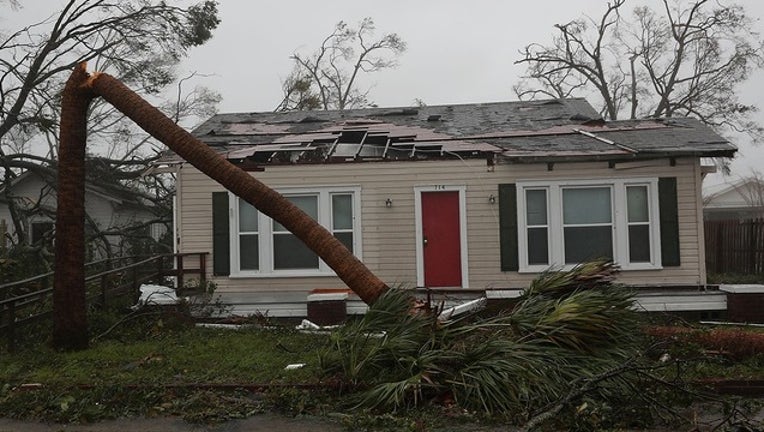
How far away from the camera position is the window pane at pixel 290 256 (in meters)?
11.2

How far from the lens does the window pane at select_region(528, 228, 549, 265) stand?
10.8 m

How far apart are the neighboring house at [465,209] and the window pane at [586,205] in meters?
0.02

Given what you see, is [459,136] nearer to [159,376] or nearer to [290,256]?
[290,256]

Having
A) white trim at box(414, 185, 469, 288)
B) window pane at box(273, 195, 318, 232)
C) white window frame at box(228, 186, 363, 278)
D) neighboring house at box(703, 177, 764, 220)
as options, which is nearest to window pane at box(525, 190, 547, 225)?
white trim at box(414, 185, 469, 288)

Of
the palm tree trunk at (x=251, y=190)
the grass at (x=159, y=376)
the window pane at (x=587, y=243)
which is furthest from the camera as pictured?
the window pane at (x=587, y=243)

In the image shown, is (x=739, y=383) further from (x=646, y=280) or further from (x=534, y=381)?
(x=646, y=280)

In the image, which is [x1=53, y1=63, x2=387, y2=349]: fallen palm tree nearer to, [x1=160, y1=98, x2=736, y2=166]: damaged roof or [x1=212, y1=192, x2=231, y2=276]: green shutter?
[x1=160, y1=98, x2=736, y2=166]: damaged roof

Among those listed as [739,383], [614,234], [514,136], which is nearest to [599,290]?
[739,383]

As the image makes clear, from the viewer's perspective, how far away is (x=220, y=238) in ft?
36.6

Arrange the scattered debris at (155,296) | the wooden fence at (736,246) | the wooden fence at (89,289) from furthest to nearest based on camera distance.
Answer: the wooden fence at (736,246) < the scattered debris at (155,296) < the wooden fence at (89,289)

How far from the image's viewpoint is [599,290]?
22.3 feet

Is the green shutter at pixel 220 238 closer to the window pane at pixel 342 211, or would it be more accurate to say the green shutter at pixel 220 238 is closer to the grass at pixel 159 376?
the window pane at pixel 342 211

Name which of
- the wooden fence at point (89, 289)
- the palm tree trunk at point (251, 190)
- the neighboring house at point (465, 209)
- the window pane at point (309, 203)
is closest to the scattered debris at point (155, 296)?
the wooden fence at point (89, 289)

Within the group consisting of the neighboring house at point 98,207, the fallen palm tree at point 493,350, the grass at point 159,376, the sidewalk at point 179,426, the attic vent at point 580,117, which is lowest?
the sidewalk at point 179,426
